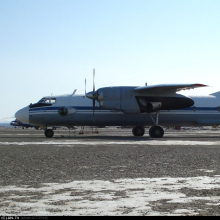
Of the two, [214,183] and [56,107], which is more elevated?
[56,107]

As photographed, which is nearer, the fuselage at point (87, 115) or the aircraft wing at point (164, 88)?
the aircraft wing at point (164, 88)

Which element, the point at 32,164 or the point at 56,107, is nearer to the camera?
the point at 32,164

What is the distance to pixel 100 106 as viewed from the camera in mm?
29672

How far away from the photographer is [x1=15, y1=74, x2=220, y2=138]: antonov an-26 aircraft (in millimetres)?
29594

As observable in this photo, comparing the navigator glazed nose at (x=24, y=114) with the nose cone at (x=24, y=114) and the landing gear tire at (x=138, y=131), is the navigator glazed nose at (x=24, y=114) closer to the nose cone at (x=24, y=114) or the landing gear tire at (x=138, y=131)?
the nose cone at (x=24, y=114)

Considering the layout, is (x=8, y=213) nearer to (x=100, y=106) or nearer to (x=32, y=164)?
(x=32, y=164)

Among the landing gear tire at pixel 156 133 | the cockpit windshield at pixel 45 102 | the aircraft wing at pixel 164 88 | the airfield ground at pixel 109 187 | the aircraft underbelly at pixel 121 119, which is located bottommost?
the airfield ground at pixel 109 187

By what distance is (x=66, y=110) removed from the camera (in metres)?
30.4

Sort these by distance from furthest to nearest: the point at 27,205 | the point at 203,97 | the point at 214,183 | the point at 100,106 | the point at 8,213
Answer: the point at 203,97
the point at 100,106
the point at 214,183
the point at 27,205
the point at 8,213

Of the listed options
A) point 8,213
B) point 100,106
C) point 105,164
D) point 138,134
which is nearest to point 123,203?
point 8,213

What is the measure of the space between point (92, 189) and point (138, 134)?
26.4m

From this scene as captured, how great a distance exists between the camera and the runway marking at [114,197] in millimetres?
5582

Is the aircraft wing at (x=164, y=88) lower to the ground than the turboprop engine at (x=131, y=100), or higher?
higher

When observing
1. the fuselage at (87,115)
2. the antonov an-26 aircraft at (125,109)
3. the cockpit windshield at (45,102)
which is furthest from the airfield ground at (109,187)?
the cockpit windshield at (45,102)
